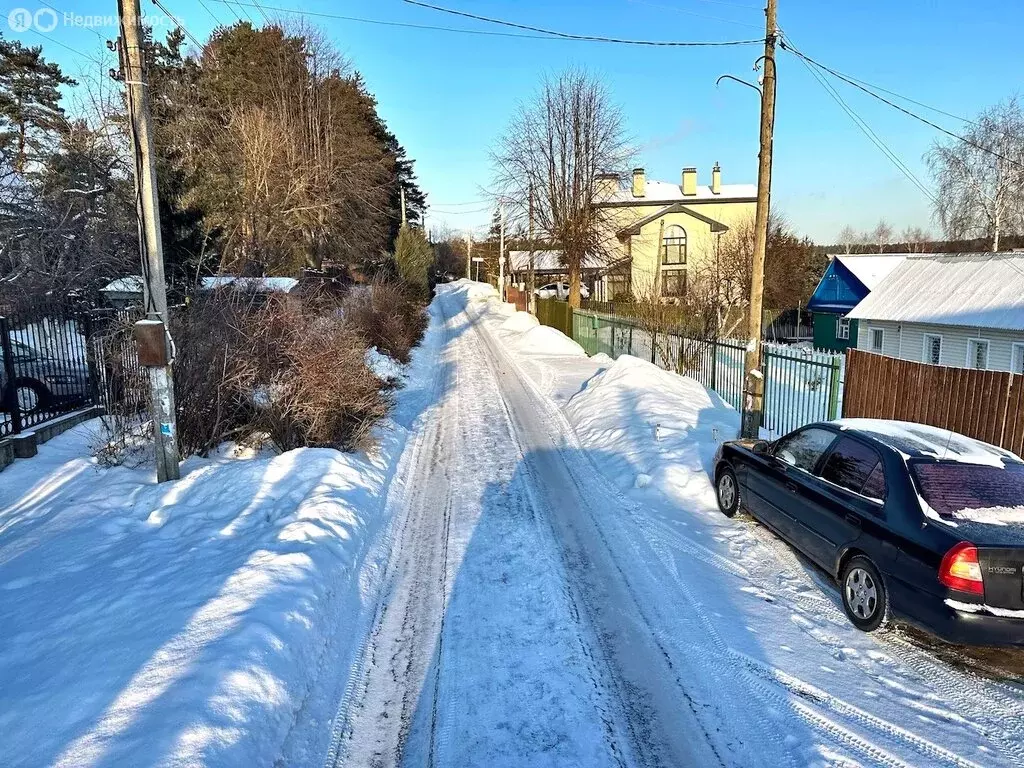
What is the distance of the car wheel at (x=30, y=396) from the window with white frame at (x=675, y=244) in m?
46.0

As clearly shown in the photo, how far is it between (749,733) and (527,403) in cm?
1078

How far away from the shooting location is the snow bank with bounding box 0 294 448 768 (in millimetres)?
3277

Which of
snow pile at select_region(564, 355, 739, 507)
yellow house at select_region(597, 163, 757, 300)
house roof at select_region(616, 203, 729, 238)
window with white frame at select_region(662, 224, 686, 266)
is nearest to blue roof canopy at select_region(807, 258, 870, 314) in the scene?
yellow house at select_region(597, 163, 757, 300)

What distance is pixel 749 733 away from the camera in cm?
362

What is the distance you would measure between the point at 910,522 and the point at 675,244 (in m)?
48.0

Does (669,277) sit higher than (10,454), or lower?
higher

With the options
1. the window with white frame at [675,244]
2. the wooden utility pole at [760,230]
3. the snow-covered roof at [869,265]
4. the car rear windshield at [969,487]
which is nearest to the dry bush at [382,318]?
the wooden utility pole at [760,230]

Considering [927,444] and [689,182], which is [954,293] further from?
[689,182]

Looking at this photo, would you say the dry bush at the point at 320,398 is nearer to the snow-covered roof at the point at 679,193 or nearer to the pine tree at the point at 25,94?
the pine tree at the point at 25,94

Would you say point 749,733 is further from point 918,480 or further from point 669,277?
point 669,277

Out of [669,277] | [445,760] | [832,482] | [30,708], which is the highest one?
[669,277]

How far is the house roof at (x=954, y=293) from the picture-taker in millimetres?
19734

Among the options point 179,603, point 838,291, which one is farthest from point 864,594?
point 838,291

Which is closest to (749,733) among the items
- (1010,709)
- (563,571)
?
(1010,709)
